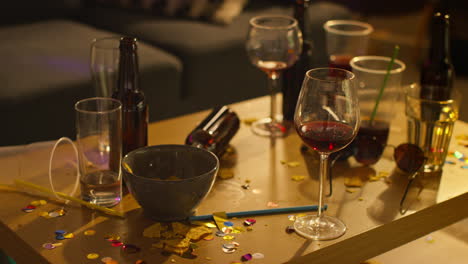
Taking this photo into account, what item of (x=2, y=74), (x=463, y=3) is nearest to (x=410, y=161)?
(x=2, y=74)

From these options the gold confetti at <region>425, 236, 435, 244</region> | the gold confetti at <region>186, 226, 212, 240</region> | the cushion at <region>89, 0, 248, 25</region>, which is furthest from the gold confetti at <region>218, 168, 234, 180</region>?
the cushion at <region>89, 0, 248, 25</region>

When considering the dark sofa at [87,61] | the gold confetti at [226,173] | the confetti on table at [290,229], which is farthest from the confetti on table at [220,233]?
the dark sofa at [87,61]

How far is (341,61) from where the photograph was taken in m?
1.51

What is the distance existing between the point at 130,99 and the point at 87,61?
1.12m

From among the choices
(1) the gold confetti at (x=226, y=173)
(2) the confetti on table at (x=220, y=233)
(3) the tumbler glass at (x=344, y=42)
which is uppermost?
(3) the tumbler glass at (x=344, y=42)

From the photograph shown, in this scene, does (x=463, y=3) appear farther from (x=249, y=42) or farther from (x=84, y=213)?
(x=84, y=213)

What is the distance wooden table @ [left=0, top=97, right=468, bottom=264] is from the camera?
3.28ft

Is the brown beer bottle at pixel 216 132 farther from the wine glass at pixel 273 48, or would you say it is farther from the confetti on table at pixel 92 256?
the confetti on table at pixel 92 256

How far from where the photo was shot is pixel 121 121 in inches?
44.9

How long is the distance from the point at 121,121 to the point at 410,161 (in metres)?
0.57

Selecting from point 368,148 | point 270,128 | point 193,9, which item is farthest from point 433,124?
point 193,9

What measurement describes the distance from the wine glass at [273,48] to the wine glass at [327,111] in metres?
0.44

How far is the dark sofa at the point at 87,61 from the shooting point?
6.73 feet

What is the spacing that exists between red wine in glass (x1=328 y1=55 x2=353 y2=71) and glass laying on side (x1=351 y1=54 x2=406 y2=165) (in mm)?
14
